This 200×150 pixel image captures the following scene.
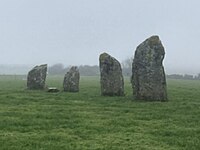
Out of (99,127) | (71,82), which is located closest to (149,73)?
(99,127)

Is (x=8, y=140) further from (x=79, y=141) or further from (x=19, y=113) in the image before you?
(x=19, y=113)

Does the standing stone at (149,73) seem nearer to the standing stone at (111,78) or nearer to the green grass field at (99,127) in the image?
the green grass field at (99,127)

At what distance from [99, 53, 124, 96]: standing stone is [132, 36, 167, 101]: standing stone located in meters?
2.90

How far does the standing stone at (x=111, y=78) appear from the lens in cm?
2680

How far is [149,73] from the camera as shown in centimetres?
2327

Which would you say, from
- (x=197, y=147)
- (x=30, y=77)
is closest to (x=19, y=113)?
(x=197, y=147)

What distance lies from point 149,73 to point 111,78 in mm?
4190

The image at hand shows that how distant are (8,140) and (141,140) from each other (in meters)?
4.04

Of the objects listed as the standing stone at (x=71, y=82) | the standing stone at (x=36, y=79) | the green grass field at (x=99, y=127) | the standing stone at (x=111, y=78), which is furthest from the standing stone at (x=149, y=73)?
the standing stone at (x=36, y=79)

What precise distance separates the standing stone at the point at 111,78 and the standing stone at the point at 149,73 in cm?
290

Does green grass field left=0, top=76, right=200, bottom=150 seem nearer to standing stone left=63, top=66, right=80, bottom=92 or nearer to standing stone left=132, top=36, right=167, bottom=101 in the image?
standing stone left=132, top=36, right=167, bottom=101

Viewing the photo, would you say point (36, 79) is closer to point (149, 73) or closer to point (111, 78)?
point (111, 78)

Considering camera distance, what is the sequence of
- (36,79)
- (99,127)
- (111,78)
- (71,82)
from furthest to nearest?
1. (36,79)
2. (71,82)
3. (111,78)
4. (99,127)

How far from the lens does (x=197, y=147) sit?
11.2 metres
